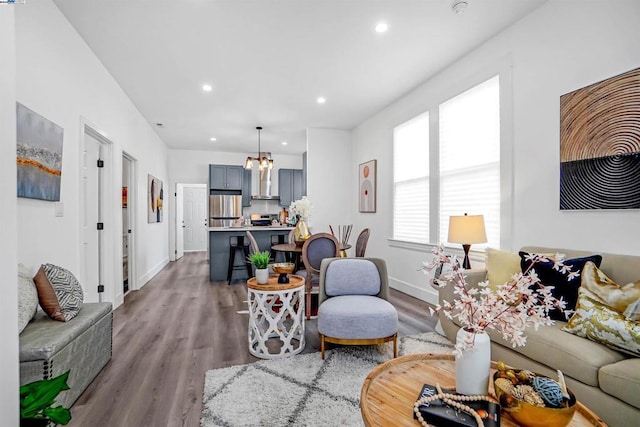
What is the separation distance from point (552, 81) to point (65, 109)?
4.19m

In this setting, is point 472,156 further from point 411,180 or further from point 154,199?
point 154,199

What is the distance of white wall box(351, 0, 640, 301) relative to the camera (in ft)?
7.09

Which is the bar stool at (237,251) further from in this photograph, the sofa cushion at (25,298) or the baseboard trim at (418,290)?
the sofa cushion at (25,298)

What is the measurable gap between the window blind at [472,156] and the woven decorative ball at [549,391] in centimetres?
232

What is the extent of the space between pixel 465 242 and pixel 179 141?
671 cm

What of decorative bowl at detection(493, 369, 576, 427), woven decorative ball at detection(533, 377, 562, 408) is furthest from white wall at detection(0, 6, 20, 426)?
woven decorative ball at detection(533, 377, 562, 408)

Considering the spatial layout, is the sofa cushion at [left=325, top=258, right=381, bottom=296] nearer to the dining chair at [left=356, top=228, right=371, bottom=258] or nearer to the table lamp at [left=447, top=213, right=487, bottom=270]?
the table lamp at [left=447, top=213, right=487, bottom=270]

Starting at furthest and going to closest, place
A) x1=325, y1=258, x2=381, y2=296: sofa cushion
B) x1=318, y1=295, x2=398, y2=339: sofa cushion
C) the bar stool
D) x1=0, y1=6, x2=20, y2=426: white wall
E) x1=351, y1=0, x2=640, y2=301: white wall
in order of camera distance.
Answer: the bar stool → x1=325, y1=258, x2=381, y2=296: sofa cushion → x1=318, y1=295, x2=398, y2=339: sofa cushion → x1=351, y1=0, x2=640, y2=301: white wall → x1=0, y1=6, x2=20, y2=426: white wall

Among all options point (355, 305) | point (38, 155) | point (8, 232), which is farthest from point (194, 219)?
point (8, 232)

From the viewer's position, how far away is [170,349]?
276cm

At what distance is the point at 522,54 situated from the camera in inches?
111

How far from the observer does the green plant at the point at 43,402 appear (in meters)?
1.29

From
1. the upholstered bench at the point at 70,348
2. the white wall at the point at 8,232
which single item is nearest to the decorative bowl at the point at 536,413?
the white wall at the point at 8,232

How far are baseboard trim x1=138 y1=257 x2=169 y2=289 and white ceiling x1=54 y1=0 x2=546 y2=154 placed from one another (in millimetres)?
2854
